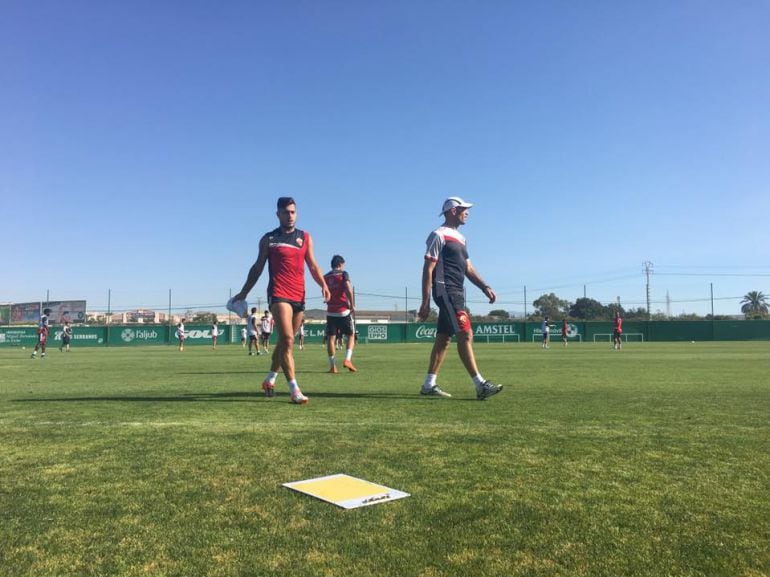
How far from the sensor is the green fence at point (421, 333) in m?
45.0

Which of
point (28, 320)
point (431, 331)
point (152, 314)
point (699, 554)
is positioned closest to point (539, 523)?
point (699, 554)

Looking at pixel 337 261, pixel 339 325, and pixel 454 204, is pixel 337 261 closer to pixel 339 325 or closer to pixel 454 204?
pixel 339 325

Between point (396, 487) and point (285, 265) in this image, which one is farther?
point (285, 265)

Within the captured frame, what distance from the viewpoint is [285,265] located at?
6633 mm

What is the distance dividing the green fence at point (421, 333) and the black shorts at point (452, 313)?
1498 inches

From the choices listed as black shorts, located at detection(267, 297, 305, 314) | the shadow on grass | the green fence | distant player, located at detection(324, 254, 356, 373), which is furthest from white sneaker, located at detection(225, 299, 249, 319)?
the green fence

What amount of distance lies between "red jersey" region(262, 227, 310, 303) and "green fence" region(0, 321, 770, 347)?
1498 inches

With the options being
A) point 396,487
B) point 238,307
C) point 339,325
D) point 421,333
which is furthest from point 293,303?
point 421,333

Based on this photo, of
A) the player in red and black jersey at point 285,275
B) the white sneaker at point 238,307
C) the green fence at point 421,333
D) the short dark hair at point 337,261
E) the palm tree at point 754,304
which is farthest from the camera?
the palm tree at point 754,304

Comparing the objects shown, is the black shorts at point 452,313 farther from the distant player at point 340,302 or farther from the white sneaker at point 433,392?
the distant player at point 340,302

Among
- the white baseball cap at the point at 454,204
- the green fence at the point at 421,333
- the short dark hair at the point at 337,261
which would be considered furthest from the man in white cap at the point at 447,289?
the green fence at the point at 421,333

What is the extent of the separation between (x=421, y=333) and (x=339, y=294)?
3765 centimetres

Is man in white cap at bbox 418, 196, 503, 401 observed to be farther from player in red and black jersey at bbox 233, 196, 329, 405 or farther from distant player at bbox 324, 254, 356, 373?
distant player at bbox 324, 254, 356, 373

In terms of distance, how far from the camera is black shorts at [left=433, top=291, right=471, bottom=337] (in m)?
6.78
